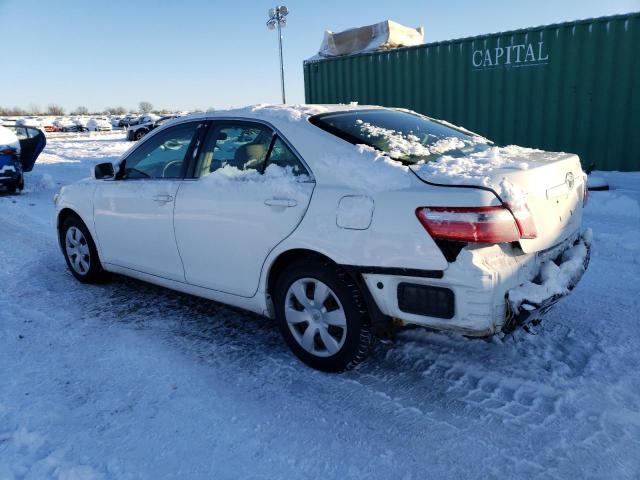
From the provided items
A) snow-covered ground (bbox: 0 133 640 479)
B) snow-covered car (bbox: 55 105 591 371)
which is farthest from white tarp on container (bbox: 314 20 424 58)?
snow-covered ground (bbox: 0 133 640 479)

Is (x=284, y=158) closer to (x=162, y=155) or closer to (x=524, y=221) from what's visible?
(x=162, y=155)

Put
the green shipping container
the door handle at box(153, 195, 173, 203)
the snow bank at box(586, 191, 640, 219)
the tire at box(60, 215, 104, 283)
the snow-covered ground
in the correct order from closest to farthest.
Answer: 1. the snow-covered ground
2. the door handle at box(153, 195, 173, 203)
3. the tire at box(60, 215, 104, 283)
4. the snow bank at box(586, 191, 640, 219)
5. the green shipping container

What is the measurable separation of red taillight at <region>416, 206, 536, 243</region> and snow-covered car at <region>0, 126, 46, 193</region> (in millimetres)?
9367

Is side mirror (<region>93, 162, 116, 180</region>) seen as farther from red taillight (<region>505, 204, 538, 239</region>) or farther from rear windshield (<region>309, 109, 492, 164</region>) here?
red taillight (<region>505, 204, 538, 239</region>)

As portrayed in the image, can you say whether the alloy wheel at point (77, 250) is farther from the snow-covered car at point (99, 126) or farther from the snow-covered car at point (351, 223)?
the snow-covered car at point (99, 126)

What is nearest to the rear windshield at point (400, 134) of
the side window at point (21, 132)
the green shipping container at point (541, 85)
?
the green shipping container at point (541, 85)

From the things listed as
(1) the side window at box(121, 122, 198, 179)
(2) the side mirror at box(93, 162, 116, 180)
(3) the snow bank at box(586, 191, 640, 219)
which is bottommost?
(3) the snow bank at box(586, 191, 640, 219)

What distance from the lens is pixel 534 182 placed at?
2.69 meters

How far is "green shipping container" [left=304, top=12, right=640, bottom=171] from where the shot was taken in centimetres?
819

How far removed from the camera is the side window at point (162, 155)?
3.79m

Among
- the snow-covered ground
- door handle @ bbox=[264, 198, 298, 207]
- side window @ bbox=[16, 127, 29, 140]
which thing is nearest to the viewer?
the snow-covered ground

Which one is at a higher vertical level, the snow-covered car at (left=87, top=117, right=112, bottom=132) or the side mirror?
the snow-covered car at (left=87, top=117, right=112, bottom=132)

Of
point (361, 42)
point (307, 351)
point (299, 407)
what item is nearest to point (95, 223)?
point (307, 351)

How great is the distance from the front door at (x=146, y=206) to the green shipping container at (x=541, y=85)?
7095mm
